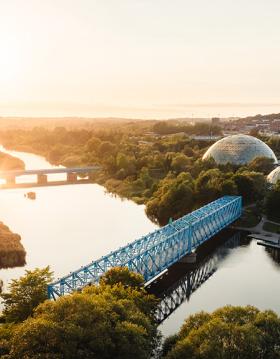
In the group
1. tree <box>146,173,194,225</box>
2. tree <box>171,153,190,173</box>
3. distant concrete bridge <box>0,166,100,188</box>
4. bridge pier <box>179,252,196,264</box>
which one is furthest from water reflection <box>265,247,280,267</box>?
distant concrete bridge <box>0,166,100,188</box>

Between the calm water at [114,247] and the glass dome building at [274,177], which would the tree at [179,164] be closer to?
the calm water at [114,247]

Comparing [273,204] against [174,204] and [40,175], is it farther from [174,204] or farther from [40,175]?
[40,175]

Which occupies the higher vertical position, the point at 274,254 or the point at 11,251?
the point at 11,251

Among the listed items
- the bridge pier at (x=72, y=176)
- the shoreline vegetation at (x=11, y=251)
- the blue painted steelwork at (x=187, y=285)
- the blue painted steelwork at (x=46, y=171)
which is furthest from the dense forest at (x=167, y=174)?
the shoreline vegetation at (x=11, y=251)

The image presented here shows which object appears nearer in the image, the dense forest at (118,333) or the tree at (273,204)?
the dense forest at (118,333)

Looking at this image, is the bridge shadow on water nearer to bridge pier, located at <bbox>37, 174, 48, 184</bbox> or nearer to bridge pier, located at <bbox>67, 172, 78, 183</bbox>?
bridge pier, located at <bbox>37, 174, 48, 184</bbox>

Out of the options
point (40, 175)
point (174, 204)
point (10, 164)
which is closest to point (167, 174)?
point (174, 204)

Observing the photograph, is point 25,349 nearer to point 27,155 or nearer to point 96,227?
point 96,227
